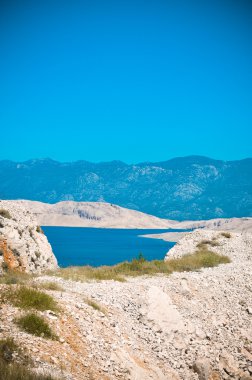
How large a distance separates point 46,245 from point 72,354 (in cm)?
1560

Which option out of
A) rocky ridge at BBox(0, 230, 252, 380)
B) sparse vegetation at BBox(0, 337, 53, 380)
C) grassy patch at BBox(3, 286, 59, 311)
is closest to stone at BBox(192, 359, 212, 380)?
rocky ridge at BBox(0, 230, 252, 380)

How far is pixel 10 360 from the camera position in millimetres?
8148

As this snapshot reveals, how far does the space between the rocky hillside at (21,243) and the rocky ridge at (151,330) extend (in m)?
3.75

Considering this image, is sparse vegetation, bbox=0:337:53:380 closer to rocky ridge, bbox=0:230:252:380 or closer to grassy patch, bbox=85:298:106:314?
rocky ridge, bbox=0:230:252:380

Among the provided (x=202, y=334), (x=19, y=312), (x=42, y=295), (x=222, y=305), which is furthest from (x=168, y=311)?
(x=19, y=312)

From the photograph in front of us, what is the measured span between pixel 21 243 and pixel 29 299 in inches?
396

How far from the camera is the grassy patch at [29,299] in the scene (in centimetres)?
1111

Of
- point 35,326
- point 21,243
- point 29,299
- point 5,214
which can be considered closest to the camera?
point 35,326

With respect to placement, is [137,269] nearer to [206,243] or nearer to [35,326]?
[206,243]

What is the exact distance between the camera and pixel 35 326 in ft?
32.9

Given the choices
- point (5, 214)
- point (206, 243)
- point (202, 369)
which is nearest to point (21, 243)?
point (5, 214)

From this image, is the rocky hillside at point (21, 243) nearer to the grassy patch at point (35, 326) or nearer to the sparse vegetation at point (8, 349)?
the grassy patch at point (35, 326)

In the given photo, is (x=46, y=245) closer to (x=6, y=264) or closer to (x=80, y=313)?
(x=6, y=264)

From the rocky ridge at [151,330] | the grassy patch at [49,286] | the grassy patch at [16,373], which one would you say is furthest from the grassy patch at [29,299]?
the grassy patch at [16,373]
